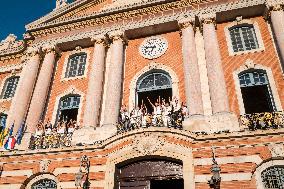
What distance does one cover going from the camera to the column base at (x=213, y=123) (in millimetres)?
15086

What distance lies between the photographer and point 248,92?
18.7m

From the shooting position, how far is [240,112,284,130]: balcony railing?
14695mm

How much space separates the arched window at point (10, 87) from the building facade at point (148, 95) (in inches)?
3.8

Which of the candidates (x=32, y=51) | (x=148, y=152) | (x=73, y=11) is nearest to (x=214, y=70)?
(x=148, y=152)

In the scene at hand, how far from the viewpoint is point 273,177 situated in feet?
43.1

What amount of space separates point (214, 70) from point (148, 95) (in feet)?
14.8

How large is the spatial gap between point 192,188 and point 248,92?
7785 millimetres

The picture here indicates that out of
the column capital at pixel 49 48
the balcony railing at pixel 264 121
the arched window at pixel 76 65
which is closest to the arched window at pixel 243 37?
the balcony railing at pixel 264 121

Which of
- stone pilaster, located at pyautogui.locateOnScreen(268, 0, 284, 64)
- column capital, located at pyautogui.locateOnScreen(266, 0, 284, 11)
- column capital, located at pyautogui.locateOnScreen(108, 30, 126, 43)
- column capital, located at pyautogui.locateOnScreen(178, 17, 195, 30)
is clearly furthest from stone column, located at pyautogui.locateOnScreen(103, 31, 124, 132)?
column capital, located at pyautogui.locateOnScreen(266, 0, 284, 11)

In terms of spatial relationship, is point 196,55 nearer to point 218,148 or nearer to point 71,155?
point 218,148

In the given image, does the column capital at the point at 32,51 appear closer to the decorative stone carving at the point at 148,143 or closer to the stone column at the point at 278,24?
the decorative stone carving at the point at 148,143

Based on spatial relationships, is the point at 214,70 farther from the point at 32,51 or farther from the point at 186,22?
the point at 32,51

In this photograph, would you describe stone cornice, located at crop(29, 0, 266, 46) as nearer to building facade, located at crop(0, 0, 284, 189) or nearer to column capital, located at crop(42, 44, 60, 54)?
building facade, located at crop(0, 0, 284, 189)

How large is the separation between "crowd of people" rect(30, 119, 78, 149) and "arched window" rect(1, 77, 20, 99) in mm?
6399
